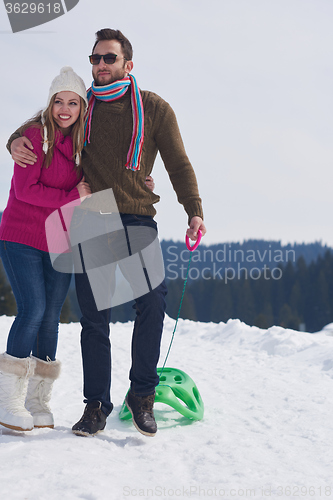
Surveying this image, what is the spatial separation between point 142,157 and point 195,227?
511 millimetres

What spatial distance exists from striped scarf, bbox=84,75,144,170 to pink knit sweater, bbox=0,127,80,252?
0.69ft

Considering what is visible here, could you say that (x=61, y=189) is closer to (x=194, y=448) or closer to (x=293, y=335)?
(x=194, y=448)

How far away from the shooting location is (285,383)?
4.03 metres

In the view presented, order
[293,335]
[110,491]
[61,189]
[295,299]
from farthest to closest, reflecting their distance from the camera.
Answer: [295,299] < [293,335] < [61,189] < [110,491]

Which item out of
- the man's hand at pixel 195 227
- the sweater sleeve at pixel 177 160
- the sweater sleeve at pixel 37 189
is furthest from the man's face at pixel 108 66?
the man's hand at pixel 195 227

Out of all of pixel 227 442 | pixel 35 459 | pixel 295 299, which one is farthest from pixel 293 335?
pixel 295 299

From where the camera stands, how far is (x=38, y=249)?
8.17ft

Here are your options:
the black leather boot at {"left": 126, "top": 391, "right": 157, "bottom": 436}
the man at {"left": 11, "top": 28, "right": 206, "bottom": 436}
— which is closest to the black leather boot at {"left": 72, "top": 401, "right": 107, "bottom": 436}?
the man at {"left": 11, "top": 28, "right": 206, "bottom": 436}

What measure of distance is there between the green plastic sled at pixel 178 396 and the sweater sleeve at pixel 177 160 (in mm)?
1181

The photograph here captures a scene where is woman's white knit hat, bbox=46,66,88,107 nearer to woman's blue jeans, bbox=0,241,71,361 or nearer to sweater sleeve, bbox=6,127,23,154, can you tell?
sweater sleeve, bbox=6,127,23,154

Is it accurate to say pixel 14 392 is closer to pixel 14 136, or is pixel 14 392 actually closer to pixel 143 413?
pixel 143 413

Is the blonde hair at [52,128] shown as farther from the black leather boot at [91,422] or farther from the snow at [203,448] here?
the snow at [203,448]

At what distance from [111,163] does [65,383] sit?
7.19ft

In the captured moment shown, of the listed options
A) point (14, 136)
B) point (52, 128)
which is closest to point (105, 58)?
point (52, 128)
